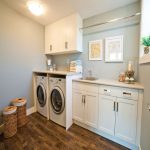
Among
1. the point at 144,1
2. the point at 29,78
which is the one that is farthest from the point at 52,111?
the point at 144,1

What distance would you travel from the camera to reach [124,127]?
4.85 feet

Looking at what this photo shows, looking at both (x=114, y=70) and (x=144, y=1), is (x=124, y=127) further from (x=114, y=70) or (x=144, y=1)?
(x=144, y=1)

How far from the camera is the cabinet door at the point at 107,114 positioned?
1586 mm

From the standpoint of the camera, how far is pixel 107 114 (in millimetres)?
1639

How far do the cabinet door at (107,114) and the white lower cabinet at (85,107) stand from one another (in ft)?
0.32

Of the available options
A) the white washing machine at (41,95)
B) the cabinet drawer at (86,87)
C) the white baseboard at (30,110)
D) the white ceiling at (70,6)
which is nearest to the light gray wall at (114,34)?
the white ceiling at (70,6)

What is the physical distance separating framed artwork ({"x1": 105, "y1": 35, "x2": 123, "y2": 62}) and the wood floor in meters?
1.55

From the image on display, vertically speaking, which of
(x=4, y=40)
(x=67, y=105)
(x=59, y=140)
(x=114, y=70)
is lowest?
(x=59, y=140)

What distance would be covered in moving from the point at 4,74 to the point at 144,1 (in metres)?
2.84

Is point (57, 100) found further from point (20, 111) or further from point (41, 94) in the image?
point (20, 111)

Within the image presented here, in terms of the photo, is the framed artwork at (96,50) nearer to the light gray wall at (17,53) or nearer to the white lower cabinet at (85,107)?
the white lower cabinet at (85,107)

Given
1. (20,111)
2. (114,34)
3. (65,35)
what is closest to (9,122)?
Answer: (20,111)

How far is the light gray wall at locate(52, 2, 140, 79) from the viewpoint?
1.76m

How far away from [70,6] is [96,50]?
1.05m
